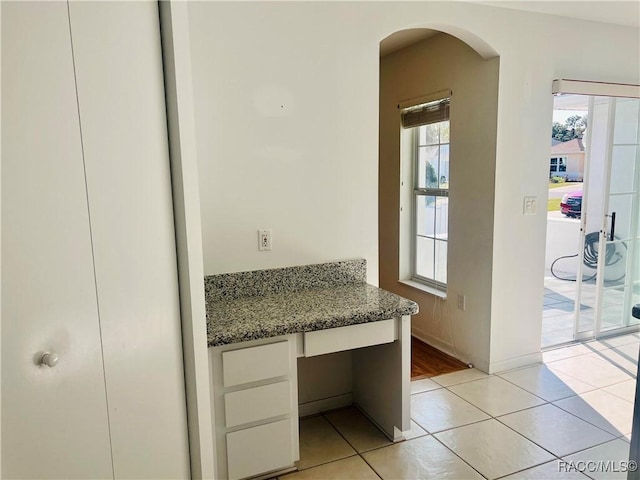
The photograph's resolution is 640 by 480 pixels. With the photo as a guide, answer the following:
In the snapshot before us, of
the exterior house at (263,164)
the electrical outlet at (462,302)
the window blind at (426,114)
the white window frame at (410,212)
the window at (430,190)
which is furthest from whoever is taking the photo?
the white window frame at (410,212)

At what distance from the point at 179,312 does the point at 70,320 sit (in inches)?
20.6

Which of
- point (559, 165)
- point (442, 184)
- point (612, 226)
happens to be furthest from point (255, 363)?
point (559, 165)

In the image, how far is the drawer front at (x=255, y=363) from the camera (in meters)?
1.91

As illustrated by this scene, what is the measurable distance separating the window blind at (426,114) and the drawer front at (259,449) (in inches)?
96.8

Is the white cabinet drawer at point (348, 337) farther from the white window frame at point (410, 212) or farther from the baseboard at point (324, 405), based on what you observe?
the white window frame at point (410, 212)

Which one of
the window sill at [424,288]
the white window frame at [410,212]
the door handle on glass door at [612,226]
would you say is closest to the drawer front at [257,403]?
the window sill at [424,288]

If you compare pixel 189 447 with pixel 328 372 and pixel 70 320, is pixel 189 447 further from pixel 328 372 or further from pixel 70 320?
pixel 328 372

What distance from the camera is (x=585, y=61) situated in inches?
127

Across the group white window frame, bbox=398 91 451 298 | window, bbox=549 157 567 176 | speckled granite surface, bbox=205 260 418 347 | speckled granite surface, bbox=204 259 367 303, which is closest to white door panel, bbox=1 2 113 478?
speckled granite surface, bbox=205 260 418 347

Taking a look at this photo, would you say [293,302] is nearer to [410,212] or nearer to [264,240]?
[264,240]

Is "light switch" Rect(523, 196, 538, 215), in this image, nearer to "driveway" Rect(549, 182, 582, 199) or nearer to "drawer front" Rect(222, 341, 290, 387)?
"drawer front" Rect(222, 341, 290, 387)

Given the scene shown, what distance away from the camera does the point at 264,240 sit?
2.39 m

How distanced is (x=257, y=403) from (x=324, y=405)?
2.68 ft

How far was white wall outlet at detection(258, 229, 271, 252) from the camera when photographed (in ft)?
7.80
